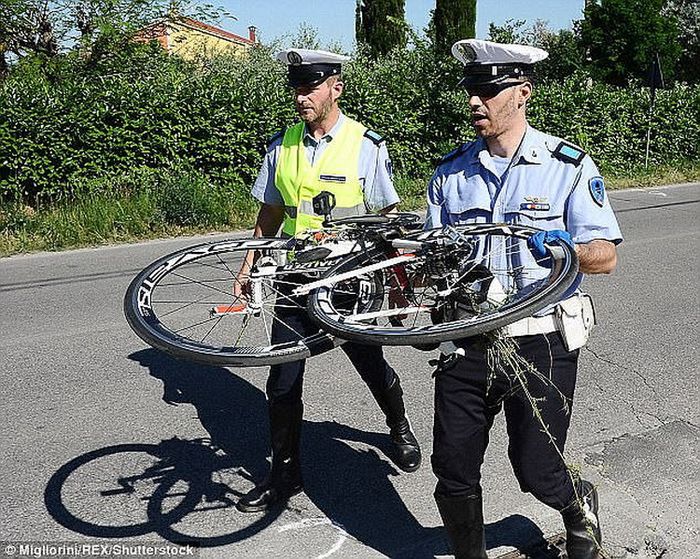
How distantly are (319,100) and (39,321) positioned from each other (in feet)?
14.0

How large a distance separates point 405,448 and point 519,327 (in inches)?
62.8

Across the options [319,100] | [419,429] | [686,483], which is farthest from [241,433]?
[686,483]

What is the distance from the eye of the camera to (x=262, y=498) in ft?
13.6

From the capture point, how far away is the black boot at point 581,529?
11.3 ft

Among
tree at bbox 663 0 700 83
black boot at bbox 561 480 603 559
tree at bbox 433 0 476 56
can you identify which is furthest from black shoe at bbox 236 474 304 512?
tree at bbox 663 0 700 83

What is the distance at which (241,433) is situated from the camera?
5.03 m

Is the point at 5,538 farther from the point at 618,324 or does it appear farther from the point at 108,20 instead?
the point at 108,20

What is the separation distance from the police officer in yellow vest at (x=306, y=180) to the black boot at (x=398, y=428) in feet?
0.73

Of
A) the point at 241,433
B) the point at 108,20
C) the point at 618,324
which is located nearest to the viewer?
the point at 241,433

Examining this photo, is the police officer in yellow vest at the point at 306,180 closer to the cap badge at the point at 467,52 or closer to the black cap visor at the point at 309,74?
the black cap visor at the point at 309,74

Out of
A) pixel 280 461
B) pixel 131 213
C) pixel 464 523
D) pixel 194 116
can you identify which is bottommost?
pixel 280 461

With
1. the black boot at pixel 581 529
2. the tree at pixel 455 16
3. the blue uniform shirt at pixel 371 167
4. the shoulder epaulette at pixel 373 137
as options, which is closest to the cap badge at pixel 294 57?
the blue uniform shirt at pixel 371 167

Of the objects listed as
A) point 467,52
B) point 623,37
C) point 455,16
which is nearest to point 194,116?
point 455,16

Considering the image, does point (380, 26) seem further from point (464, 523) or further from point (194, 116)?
point (464, 523)
